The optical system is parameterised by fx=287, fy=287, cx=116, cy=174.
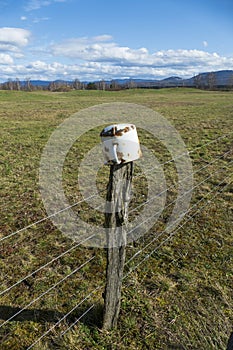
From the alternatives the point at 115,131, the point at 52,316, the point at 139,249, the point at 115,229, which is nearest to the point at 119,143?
the point at 115,131

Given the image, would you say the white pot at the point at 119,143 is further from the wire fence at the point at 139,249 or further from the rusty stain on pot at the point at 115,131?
the wire fence at the point at 139,249

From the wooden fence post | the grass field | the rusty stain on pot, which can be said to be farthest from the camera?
the grass field

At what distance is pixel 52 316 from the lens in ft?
10.5

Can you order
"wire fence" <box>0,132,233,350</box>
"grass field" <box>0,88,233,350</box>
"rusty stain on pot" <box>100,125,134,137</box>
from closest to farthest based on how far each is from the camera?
"rusty stain on pot" <box>100,125,134,137</box> < "grass field" <box>0,88,233,350</box> < "wire fence" <box>0,132,233,350</box>

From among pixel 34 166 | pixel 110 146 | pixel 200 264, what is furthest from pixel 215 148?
pixel 110 146

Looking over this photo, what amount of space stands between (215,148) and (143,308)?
26.9 ft

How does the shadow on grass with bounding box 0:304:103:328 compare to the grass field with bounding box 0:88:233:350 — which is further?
the shadow on grass with bounding box 0:304:103:328

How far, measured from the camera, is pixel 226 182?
23.4 ft

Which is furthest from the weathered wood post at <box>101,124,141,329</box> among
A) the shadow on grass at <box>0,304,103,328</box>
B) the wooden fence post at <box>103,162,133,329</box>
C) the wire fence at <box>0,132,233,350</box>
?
the wire fence at <box>0,132,233,350</box>

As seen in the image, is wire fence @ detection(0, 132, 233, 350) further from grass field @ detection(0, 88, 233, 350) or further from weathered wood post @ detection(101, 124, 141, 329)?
weathered wood post @ detection(101, 124, 141, 329)

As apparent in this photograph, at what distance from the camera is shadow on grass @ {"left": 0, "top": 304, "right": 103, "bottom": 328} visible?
3100 mm

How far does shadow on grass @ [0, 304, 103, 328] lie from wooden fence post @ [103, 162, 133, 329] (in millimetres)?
197

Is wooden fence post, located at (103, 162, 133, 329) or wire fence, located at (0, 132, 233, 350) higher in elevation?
wooden fence post, located at (103, 162, 133, 329)

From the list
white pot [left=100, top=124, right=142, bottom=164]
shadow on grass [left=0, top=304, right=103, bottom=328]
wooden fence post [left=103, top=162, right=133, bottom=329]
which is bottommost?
shadow on grass [left=0, top=304, right=103, bottom=328]
